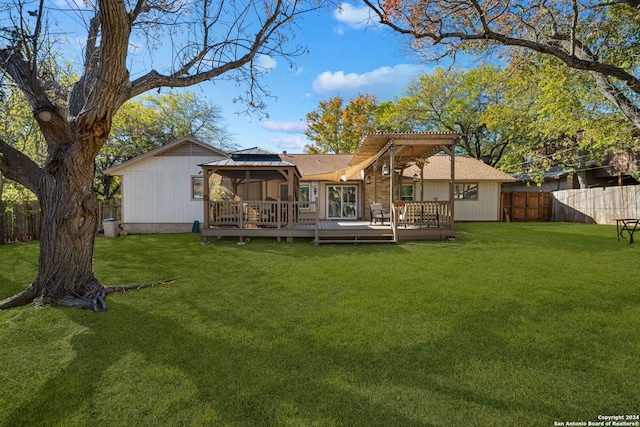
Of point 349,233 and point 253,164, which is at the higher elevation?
point 253,164

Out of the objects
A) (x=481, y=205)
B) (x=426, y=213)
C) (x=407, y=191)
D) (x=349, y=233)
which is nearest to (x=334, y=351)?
(x=349, y=233)

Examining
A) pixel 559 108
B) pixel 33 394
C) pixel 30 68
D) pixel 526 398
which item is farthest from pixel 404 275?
pixel 559 108

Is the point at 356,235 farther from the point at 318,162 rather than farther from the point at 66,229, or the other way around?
the point at 318,162

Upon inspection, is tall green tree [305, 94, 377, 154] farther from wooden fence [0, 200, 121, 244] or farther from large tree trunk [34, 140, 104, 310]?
large tree trunk [34, 140, 104, 310]

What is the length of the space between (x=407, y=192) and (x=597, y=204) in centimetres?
998

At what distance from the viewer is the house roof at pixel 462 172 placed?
55.6 feet

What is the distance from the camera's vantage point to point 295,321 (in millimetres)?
3863

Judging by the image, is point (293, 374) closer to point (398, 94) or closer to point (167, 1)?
point (167, 1)

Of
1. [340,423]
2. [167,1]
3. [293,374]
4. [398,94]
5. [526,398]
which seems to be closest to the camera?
[340,423]

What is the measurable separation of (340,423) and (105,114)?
475 centimetres

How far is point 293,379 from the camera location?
2609mm

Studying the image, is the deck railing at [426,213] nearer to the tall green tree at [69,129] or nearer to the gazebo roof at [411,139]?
the gazebo roof at [411,139]

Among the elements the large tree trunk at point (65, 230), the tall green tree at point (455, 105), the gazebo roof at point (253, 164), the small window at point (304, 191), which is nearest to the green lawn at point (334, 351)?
the large tree trunk at point (65, 230)

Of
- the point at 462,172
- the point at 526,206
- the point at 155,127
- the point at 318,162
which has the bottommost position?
the point at 526,206
